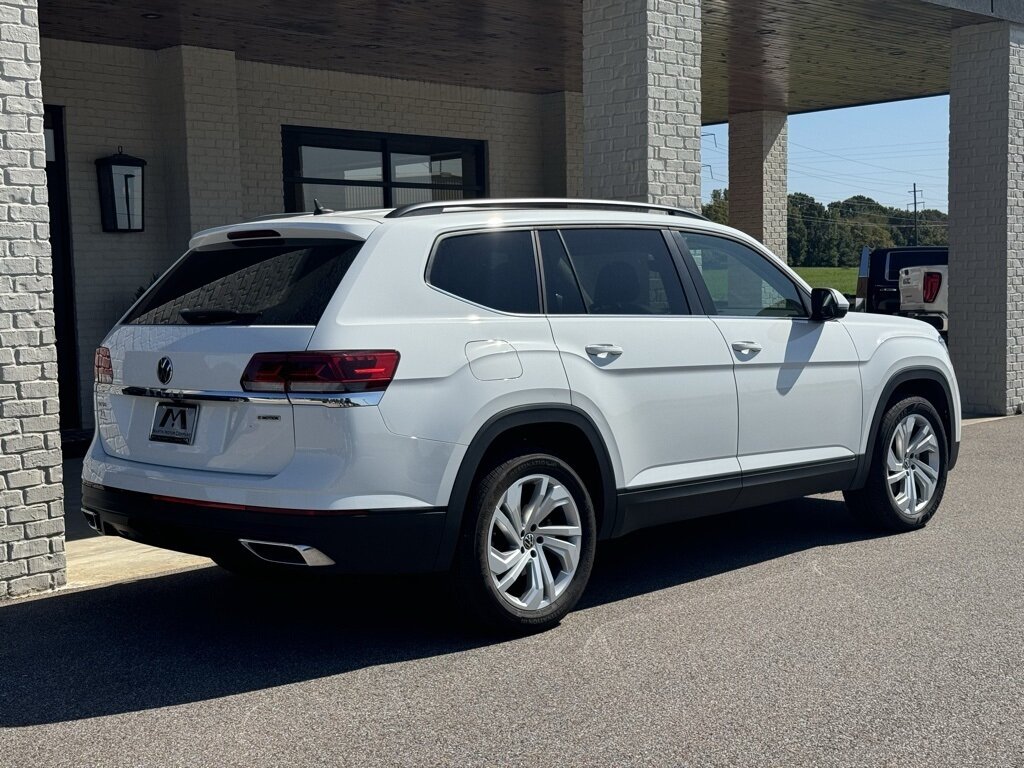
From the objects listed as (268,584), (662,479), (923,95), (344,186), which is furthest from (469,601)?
(923,95)

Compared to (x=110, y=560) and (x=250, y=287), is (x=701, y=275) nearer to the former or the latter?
(x=250, y=287)

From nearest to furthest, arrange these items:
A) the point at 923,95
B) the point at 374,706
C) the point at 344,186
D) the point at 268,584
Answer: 1. the point at 374,706
2. the point at 268,584
3. the point at 344,186
4. the point at 923,95

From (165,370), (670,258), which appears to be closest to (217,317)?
(165,370)

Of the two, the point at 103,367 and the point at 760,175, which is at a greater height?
the point at 760,175

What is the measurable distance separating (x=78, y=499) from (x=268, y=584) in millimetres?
3443

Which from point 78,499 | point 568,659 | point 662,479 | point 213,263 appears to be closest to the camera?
point 568,659

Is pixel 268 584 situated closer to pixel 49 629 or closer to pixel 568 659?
pixel 49 629

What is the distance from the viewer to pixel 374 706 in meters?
4.77

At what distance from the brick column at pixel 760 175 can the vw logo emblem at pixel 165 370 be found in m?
16.5

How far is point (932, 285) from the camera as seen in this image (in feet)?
62.4

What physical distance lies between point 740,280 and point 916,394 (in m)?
1.80

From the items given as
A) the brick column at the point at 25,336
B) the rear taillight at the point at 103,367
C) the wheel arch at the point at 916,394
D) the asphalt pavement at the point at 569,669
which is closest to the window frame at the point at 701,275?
the wheel arch at the point at 916,394

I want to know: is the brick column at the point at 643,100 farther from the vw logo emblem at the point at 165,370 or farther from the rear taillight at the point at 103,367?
the vw logo emblem at the point at 165,370

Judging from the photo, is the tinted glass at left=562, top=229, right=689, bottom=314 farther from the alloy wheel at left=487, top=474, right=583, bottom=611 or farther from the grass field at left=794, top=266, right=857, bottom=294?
the grass field at left=794, top=266, right=857, bottom=294
